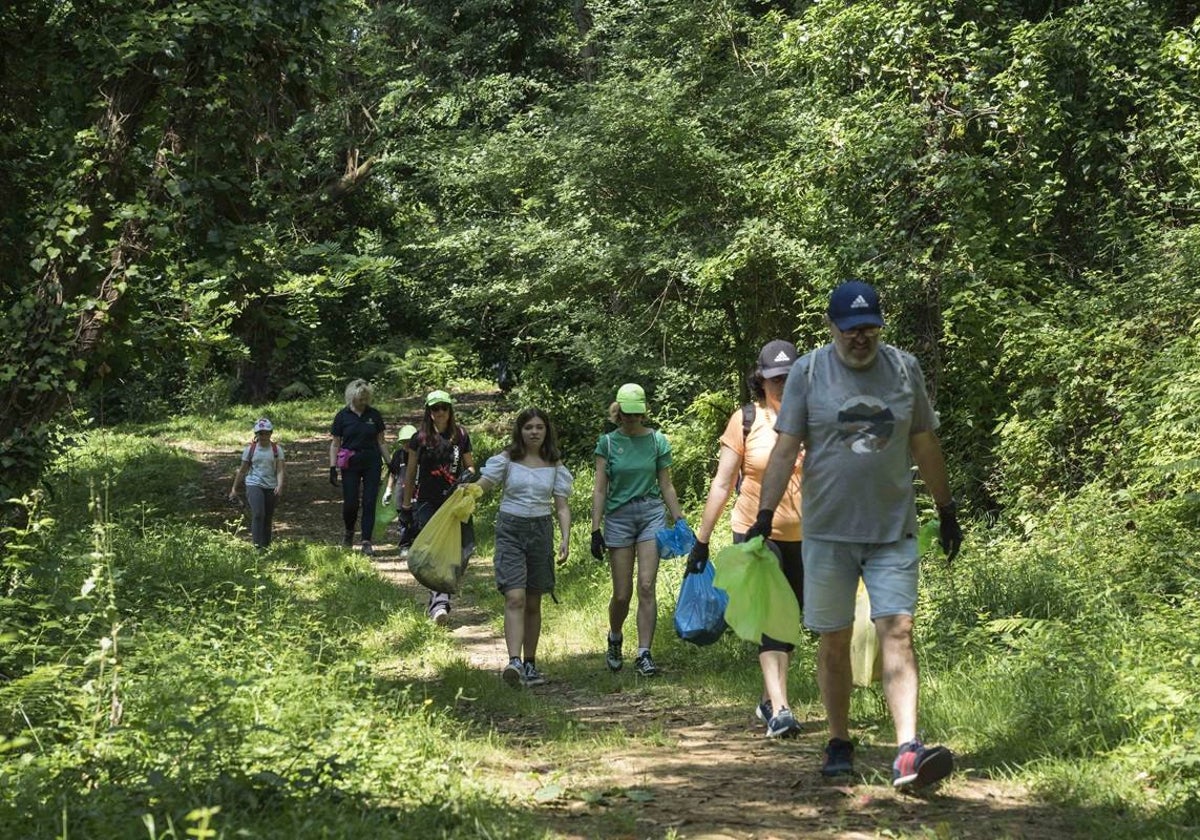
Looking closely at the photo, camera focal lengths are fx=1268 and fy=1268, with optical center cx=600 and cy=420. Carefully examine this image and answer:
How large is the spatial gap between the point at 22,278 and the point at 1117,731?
9847 mm

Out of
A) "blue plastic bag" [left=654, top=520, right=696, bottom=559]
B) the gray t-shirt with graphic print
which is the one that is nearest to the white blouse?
"blue plastic bag" [left=654, top=520, right=696, bottom=559]

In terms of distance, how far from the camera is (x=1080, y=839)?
4777mm

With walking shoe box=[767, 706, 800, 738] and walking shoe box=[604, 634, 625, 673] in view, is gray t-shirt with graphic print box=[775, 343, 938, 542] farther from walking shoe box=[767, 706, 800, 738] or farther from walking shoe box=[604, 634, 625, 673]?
walking shoe box=[604, 634, 625, 673]

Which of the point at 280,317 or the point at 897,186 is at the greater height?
the point at 897,186

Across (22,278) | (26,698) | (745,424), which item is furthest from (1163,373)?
(22,278)

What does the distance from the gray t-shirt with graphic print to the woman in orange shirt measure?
1.13m

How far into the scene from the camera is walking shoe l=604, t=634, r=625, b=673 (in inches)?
355

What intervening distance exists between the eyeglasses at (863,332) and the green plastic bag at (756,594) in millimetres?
1155

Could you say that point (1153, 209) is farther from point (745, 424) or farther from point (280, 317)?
point (280, 317)

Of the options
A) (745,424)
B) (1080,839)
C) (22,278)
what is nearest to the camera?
(1080,839)

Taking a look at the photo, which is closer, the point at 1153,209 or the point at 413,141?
the point at 1153,209

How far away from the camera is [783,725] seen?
6535 millimetres

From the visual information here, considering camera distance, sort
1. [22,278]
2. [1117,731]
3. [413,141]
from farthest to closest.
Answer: [413,141], [22,278], [1117,731]

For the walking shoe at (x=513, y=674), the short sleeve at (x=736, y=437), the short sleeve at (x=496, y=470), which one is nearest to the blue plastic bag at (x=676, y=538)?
the short sleeve at (x=496, y=470)
